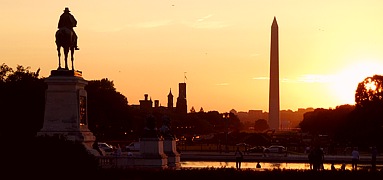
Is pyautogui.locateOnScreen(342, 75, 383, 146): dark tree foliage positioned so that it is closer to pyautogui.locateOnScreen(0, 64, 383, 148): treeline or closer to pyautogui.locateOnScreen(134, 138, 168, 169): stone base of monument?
pyautogui.locateOnScreen(0, 64, 383, 148): treeline

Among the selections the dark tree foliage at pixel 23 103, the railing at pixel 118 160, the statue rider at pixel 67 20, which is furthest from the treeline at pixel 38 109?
the statue rider at pixel 67 20

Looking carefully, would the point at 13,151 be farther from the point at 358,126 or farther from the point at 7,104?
the point at 358,126

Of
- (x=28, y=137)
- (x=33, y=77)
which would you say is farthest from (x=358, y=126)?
(x=28, y=137)

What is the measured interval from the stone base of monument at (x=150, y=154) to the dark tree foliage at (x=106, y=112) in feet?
136

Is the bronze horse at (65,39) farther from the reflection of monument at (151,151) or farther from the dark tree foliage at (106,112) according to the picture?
the dark tree foliage at (106,112)

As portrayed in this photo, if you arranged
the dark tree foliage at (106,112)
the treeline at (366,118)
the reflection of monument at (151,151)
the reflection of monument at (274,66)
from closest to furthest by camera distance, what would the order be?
the reflection of monument at (151,151)
the treeline at (366,118)
the dark tree foliage at (106,112)
the reflection of monument at (274,66)

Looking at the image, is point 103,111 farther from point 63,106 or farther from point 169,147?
point 63,106

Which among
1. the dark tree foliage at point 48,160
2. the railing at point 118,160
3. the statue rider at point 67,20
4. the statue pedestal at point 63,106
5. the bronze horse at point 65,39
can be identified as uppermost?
the statue rider at point 67,20

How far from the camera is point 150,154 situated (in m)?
43.4

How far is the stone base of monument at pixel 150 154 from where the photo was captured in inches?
1696

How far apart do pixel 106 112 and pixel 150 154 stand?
177 ft

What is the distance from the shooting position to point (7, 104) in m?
56.4

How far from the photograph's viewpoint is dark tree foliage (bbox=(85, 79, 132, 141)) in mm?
89562

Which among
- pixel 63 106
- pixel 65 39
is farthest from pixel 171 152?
pixel 65 39
